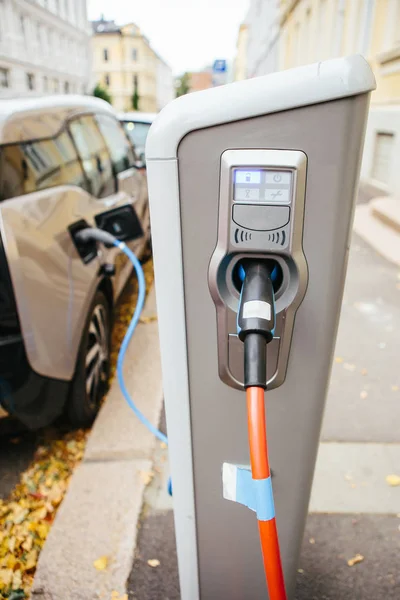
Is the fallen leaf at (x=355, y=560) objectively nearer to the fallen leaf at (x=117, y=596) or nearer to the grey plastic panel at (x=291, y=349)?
the grey plastic panel at (x=291, y=349)

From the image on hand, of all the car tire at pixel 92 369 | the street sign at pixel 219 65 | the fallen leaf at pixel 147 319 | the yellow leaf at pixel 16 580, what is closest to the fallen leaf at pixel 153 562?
the yellow leaf at pixel 16 580

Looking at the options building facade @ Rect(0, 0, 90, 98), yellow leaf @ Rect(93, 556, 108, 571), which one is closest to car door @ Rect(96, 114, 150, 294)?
yellow leaf @ Rect(93, 556, 108, 571)

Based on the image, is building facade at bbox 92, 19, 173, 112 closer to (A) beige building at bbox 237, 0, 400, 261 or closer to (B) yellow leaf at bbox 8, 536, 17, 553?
(A) beige building at bbox 237, 0, 400, 261

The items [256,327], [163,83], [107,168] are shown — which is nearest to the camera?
[256,327]

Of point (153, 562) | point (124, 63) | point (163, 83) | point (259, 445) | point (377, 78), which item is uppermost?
point (124, 63)

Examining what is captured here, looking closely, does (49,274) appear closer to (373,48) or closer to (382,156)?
(382,156)

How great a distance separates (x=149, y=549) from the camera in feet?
5.99

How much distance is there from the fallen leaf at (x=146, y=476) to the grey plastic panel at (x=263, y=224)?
1406mm

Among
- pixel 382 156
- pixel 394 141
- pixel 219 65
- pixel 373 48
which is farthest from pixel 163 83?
pixel 394 141

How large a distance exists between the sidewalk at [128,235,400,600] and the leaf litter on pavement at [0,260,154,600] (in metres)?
0.24

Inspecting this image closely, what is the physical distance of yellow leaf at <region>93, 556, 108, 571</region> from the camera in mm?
1756

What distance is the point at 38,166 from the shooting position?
226 cm

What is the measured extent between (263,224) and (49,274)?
4.78 feet

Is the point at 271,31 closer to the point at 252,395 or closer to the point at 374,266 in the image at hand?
the point at 374,266
